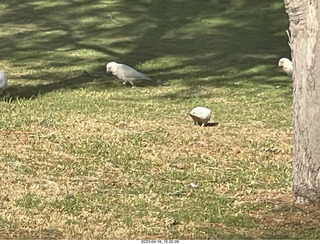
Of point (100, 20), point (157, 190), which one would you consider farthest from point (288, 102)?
point (100, 20)

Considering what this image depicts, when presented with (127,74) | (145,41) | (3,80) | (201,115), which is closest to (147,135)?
(201,115)

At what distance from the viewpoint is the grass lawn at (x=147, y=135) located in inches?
306

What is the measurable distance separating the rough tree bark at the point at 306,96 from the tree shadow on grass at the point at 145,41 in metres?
6.35

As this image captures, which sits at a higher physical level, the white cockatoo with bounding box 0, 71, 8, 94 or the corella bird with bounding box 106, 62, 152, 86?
the white cockatoo with bounding box 0, 71, 8, 94

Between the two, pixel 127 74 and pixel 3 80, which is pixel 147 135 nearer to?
pixel 3 80

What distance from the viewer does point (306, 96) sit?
8.14m

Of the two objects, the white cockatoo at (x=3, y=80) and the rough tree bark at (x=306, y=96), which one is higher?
the rough tree bark at (x=306, y=96)

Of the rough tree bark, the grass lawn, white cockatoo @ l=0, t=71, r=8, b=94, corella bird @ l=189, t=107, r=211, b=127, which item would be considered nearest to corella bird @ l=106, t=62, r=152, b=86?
the grass lawn


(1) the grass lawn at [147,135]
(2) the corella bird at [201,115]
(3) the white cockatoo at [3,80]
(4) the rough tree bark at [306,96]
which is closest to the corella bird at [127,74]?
(1) the grass lawn at [147,135]

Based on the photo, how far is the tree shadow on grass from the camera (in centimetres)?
1622

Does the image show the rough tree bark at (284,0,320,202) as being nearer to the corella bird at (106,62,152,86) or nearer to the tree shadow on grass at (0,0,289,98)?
the tree shadow on grass at (0,0,289,98)

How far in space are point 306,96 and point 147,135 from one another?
3086 millimetres

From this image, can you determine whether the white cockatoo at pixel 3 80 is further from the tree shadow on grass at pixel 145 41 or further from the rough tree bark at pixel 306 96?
the rough tree bark at pixel 306 96

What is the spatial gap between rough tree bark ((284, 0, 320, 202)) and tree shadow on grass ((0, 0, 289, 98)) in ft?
20.8
